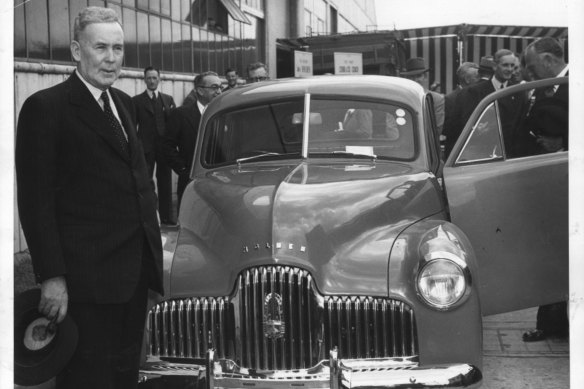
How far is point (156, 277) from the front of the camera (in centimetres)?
382

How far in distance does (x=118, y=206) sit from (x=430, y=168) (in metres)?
2.49

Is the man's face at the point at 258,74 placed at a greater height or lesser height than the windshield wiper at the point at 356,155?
greater

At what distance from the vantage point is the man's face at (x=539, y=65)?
6.35 metres

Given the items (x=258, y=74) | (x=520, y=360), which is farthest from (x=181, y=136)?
(x=520, y=360)

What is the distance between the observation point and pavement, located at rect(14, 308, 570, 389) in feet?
18.1

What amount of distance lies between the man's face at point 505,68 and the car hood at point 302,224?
4307 millimetres

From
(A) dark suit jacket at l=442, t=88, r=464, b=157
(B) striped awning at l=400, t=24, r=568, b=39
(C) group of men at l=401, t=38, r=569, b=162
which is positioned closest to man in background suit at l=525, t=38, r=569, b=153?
(C) group of men at l=401, t=38, r=569, b=162

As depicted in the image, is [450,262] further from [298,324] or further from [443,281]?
[298,324]

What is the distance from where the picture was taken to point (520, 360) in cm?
593

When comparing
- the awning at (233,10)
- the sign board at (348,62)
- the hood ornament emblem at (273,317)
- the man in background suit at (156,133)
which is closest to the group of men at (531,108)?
the hood ornament emblem at (273,317)

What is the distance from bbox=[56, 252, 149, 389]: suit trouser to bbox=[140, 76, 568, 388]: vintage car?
42 cm

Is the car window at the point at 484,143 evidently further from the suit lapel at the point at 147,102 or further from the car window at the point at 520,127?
the suit lapel at the point at 147,102
